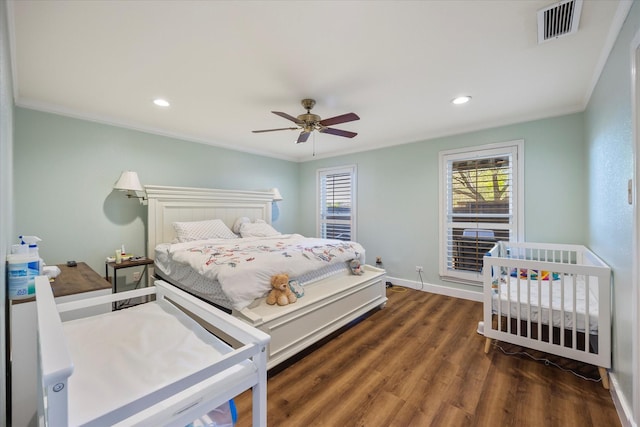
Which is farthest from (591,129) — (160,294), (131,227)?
(131,227)

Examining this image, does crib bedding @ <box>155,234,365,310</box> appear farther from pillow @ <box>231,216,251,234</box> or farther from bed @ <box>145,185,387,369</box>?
pillow @ <box>231,216,251,234</box>

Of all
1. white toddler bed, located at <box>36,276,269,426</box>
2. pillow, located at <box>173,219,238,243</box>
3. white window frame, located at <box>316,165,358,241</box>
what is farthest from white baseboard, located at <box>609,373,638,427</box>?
pillow, located at <box>173,219,238,243</box>

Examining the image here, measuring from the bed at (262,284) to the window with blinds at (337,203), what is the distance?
1267 mm

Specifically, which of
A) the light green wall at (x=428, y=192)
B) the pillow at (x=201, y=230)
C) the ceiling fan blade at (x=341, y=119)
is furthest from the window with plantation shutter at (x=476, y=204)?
the pillow at (x=201, y=230)

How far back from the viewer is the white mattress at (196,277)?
7.31 ft

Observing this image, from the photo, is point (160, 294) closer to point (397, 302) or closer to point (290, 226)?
point (397, 302)

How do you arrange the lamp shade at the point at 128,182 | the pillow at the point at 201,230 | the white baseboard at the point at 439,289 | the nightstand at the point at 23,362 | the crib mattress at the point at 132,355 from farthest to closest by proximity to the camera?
the white baseboard at the point at 439,289, the pillow at the point at 201,230, the lamp shade at the point at 128,182, the nightstand at the point at 23,362, the crib mattress at the point at 132,355

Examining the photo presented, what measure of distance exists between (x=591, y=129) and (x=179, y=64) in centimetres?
360

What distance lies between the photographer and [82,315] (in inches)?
62.9

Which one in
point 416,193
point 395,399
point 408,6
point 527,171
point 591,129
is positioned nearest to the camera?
point 408,6

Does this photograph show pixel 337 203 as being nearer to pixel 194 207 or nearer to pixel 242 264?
pixel 194 207

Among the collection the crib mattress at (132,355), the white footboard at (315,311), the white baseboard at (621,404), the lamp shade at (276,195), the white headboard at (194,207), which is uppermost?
the lamp shade at (276,195)

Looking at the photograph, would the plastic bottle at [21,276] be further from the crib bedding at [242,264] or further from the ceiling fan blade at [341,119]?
the ceiling fan blade at [341,119]

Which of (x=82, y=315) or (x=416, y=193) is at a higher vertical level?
(x=416, y=193)
